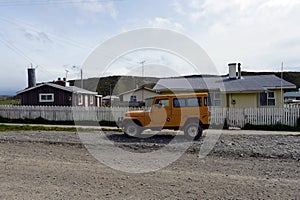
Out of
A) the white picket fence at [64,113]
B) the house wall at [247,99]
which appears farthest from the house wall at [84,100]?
the house wall at [247,99]

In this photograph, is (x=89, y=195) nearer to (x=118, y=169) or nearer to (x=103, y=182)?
(x=103, y=182)

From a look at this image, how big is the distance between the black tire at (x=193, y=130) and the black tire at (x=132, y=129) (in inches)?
86.3

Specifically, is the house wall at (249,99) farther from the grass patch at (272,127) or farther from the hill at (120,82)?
the hill at (120,82)

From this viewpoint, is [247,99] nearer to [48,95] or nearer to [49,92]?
[49,92]

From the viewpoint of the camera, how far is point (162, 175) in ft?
21.0

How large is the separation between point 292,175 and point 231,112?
11.4 meters

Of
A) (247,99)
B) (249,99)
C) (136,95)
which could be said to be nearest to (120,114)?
(247,99)

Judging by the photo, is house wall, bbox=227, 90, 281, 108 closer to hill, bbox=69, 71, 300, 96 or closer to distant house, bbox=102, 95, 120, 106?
hill, bbox=69, 71, 300, 96

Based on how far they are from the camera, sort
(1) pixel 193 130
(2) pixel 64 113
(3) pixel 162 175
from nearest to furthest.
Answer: (3) pixel 162 175
(1) pixel 193 130
(2) pixel 64 113

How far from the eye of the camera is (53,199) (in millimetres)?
4797

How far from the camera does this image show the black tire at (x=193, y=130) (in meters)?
11.9

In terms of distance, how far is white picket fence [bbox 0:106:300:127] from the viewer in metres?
16.8

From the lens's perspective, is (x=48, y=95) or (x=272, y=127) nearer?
(x=272, y=127)

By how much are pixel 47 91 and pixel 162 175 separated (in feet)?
73.8
